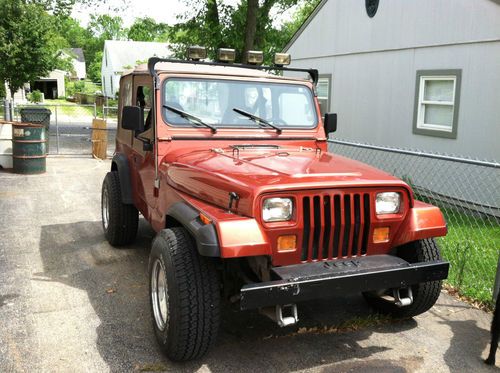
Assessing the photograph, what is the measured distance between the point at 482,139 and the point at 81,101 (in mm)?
44588

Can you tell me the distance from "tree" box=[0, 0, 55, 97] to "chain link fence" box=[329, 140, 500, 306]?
2519cm

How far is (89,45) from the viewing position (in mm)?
101938

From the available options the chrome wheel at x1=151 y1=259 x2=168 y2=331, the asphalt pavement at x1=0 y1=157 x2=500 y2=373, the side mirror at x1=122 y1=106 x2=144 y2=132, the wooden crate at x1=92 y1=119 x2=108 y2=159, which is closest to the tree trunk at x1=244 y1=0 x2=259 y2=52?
the wooden crate at x1=92 y1=119 x2=108 y2=159

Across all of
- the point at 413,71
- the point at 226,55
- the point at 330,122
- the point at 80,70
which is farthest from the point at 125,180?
the point at 80,70

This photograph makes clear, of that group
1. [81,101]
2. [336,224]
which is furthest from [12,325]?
[81,101]

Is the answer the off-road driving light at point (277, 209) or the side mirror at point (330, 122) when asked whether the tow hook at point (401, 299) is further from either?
the side mirror at point (330, 122)

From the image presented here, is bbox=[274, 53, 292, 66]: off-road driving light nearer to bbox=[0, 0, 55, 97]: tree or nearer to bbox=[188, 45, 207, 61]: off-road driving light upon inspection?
bbox=[188, 45, 207, 61]: off-road driving light

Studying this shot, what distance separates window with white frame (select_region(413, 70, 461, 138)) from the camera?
31.3ft

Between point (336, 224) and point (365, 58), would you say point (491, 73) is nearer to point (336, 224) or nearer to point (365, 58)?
point (365, 58)

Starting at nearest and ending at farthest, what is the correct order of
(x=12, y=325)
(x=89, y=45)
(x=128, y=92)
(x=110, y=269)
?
(x=12, y=325) → (x=110, y=269) → (x=128, y=92) → (x=89, y=45)

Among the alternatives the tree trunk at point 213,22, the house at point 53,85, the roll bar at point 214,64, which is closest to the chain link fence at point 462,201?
the roll bar at point 214,64

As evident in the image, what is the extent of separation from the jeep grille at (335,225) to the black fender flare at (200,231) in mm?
602

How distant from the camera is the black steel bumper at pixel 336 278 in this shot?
3057 millimetres

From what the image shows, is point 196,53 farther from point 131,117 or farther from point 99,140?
point 99,140
